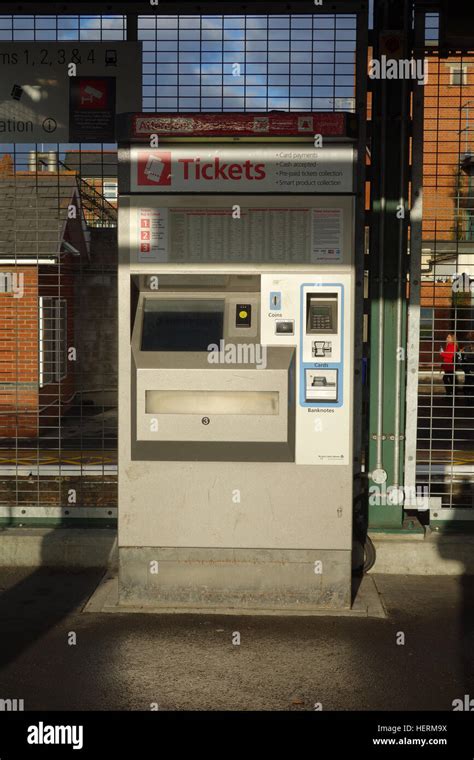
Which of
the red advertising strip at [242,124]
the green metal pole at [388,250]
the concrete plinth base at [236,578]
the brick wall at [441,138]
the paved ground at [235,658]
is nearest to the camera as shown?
the paved ground at [235,658]

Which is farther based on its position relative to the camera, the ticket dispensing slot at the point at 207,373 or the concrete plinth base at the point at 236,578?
the concrete plinth base at the point at 236,578

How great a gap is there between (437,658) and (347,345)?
184 centimetres

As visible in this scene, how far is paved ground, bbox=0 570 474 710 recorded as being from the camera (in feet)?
13.9

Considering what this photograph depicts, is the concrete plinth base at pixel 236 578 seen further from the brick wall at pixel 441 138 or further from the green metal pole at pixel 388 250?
the brick wall at pixel 441 138

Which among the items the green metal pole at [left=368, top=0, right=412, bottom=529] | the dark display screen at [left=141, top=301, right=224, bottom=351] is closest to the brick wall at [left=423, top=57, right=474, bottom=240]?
the green metal pole at [left=368, top=0, right=412, bottom=529]

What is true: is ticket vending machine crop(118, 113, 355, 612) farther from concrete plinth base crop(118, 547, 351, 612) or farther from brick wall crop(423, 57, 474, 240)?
brick wall crop(423, 57, 474, 240)

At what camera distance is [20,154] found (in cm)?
653

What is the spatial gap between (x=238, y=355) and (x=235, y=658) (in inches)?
67.9

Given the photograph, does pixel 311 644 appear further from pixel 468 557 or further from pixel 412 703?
pixel 468 557

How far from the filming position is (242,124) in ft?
17.1

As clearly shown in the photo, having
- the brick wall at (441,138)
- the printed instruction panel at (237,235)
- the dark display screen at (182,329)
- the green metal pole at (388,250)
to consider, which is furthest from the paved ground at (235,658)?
the brick wall at (441,138)

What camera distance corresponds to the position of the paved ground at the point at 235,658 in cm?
425

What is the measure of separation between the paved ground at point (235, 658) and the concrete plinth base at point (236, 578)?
0.37 feet

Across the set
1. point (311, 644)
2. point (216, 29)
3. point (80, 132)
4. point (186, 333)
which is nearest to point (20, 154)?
point (80, 132)
